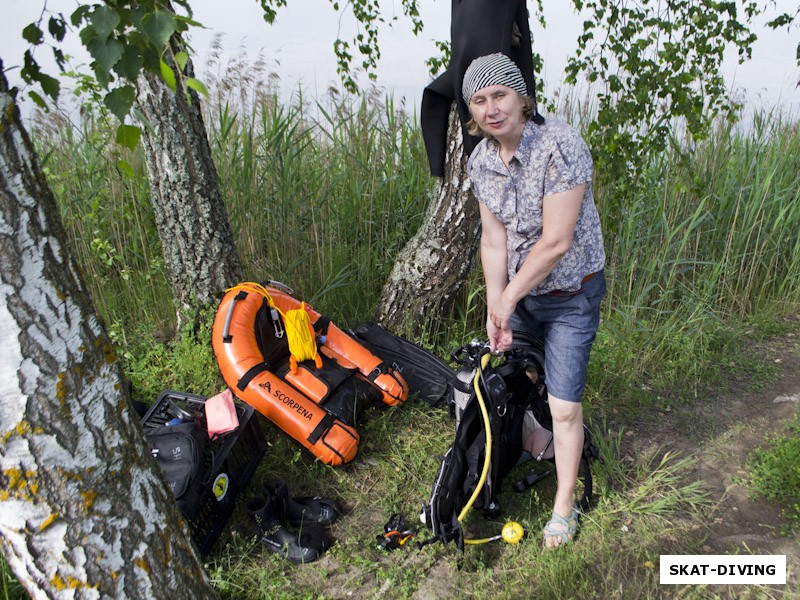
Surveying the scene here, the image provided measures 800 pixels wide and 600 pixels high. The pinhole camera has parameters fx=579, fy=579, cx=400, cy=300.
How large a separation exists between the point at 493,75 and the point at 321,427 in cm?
166

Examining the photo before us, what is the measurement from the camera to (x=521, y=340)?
7.77 ft

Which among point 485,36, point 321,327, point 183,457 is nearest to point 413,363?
point 321,327

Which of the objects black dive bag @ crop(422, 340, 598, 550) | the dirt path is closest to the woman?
black dive bag @ crop(422, 340, 598, 550)

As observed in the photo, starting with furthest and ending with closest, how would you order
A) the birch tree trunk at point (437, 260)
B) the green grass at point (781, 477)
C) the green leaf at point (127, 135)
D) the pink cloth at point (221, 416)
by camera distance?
the birch tree trunk at point (437, 260) → the pink cloth at point (221, 416) → the green grass at point (781, 477) → the green leaf at point (127, 135)

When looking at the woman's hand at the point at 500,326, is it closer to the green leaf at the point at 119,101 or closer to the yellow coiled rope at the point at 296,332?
the yellow coiled rope at the point at 296,332

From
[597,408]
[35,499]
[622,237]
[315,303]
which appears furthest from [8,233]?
[622,237]

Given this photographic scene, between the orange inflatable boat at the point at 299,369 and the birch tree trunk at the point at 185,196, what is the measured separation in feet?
1.21

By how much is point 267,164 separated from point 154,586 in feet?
8.62

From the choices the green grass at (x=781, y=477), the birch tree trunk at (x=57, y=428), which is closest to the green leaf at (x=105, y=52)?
the birch tree trunk at (x=57, y=428)

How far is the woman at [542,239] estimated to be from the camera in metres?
1.84

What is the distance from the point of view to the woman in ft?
6.05

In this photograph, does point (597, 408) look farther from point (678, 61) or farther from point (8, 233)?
point (8, 233)

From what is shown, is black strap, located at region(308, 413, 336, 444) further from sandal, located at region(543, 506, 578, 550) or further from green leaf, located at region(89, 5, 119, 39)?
green leaf, located at region(89, 5, 119, 39)

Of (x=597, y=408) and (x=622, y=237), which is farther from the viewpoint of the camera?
(x=622, y=237)
